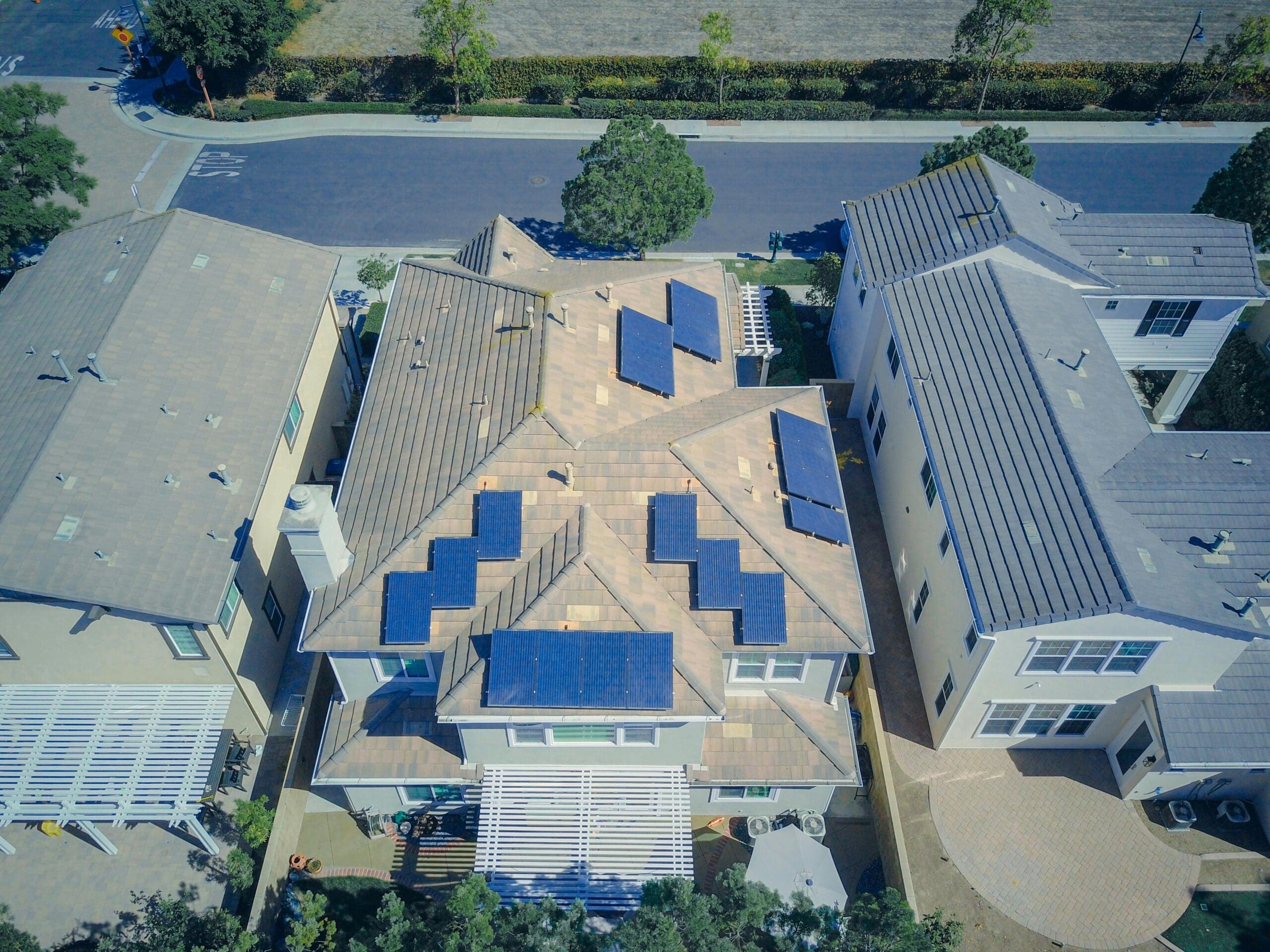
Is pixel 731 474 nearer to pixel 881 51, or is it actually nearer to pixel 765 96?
pixel 765 96

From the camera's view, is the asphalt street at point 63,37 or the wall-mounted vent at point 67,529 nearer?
the wall-mounted vent at point 67,529

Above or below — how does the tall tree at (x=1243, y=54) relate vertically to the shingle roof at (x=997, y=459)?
above

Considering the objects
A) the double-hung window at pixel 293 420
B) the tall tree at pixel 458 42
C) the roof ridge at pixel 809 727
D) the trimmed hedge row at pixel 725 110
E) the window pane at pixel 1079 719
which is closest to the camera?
the roof ridge at pixel 809 727

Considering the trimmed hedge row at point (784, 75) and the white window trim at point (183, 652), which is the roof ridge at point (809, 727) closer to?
the white window trim at point (183, 652)

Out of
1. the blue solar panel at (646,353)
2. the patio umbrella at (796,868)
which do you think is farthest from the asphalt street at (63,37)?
the patio umbrella at (796,868)

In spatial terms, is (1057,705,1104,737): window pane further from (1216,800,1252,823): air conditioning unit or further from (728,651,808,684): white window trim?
(728,651,808,684): white window trim

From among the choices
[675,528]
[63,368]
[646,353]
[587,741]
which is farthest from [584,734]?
[63,368]
